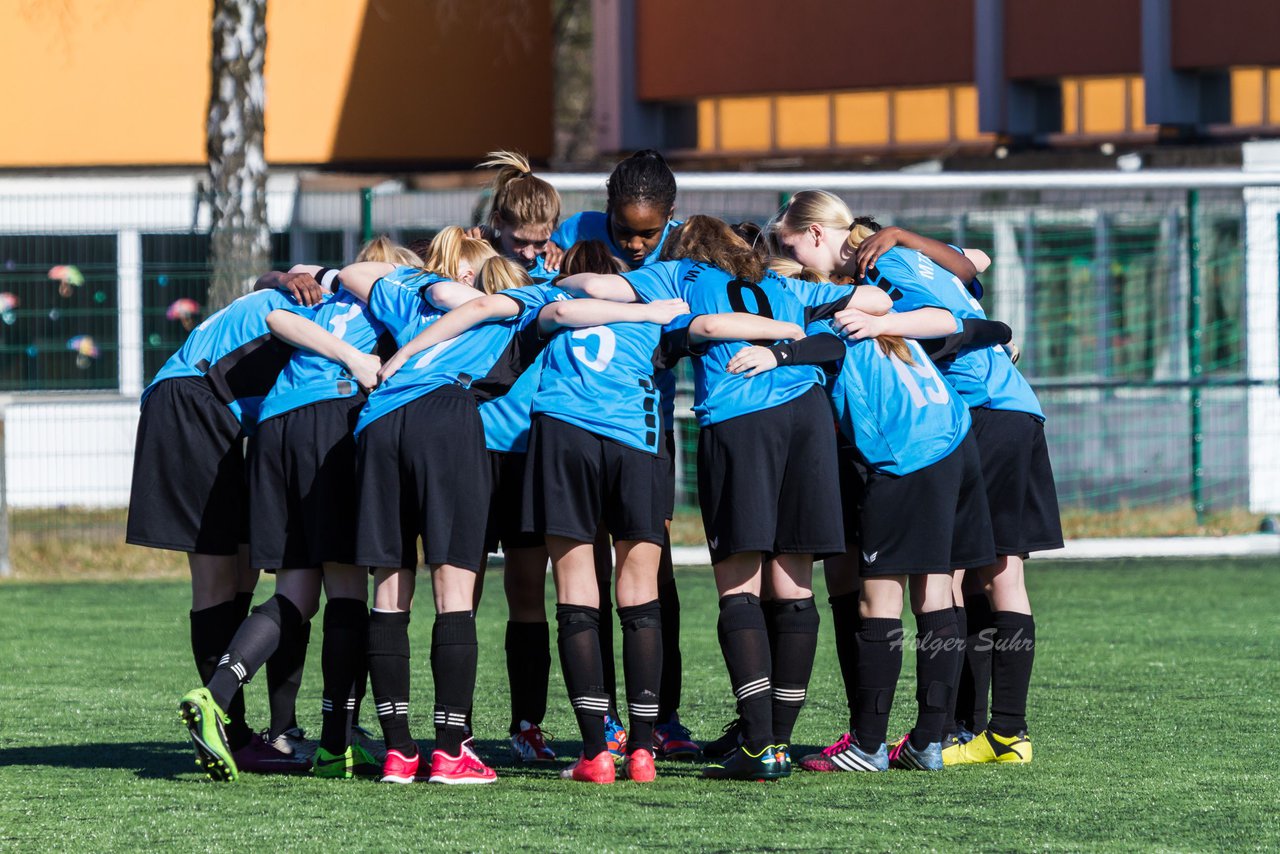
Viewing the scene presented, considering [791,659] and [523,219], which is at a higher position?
[523,219]

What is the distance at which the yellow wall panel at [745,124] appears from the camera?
60.8 ft

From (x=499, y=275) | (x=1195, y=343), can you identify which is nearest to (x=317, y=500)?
(x=499, y=275)

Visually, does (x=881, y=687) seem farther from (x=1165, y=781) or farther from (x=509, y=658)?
(x=509, y=658)

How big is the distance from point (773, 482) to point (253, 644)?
4.83 ft

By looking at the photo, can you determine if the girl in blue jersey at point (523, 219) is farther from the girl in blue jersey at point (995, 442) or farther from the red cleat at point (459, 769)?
the red cleat at point (459, 769)

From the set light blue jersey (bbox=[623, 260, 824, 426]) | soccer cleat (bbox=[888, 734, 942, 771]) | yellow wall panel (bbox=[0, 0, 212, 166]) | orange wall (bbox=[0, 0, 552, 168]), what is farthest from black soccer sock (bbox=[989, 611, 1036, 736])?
yellow wall panel (bbox=[0, 0, 212, 166])

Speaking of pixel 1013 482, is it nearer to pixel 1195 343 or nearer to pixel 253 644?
pixel 253 644

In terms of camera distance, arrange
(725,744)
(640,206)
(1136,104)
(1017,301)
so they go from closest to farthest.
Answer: (640,206) → (725,744) → (1017,301) → (1136,104)

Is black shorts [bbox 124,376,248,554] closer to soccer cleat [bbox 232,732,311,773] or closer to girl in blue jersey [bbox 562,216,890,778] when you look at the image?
soccer cleat [bbox 232,732,311,773]

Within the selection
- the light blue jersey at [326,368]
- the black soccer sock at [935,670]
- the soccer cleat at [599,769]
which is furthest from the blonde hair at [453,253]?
the black soccer sock at [935,670]

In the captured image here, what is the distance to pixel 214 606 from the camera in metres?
5.70

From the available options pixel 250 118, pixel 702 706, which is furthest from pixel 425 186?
pixel 702 706

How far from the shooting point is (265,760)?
220 inches

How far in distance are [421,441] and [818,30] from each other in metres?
13.3
